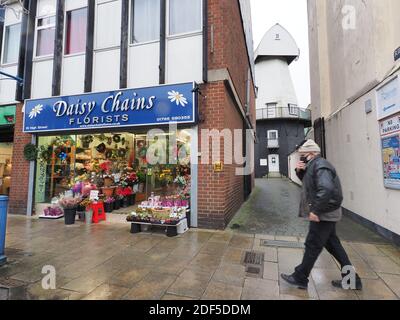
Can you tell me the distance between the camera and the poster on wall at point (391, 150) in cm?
441

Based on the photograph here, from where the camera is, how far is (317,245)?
2.98 metres

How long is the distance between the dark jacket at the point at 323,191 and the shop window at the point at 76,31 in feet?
25.1

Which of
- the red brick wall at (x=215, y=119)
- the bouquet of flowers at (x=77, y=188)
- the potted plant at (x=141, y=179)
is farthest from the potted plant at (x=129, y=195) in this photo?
the red brick wall at (x=215, y=119)

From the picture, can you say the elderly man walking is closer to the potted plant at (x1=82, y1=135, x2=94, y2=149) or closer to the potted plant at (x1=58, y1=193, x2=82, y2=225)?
the potted plant at (x1=58, y1=193, x2=82, y2=225)

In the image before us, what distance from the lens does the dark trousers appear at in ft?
9.75

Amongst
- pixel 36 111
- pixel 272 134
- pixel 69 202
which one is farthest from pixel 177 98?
pixel 272 134

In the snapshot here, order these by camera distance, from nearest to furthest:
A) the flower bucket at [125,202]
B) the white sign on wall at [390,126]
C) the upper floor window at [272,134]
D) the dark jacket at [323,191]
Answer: the dark jacket at [323,191], the white sign on wall at [390,126], the flower bucket at [125,202], the upper floor window at [272,134]

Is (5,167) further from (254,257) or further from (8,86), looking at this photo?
(254,257)

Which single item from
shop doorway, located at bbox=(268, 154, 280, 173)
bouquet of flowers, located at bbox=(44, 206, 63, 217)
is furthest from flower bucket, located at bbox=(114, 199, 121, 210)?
shop doorway, located at bbox=(268, 154, 280, 173)

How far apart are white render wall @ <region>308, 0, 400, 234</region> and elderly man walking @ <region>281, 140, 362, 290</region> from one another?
2350 mm

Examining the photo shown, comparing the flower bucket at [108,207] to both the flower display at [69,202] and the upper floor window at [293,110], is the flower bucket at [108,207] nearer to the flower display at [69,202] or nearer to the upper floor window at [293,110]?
the flower display at [69,202]
